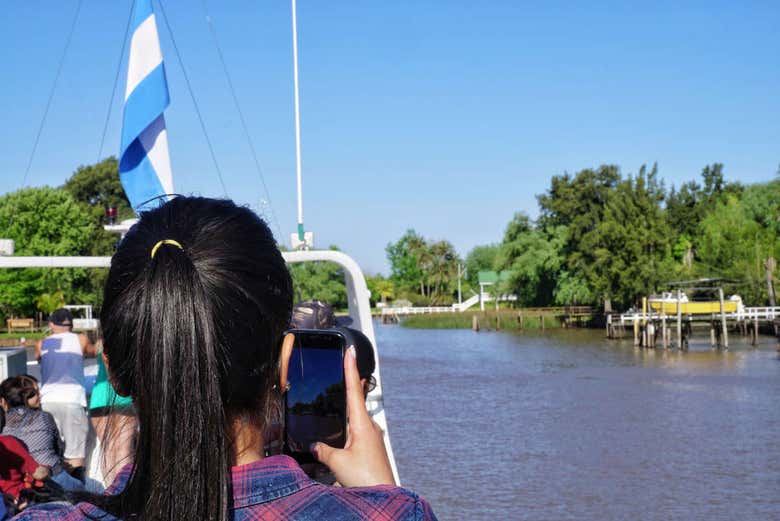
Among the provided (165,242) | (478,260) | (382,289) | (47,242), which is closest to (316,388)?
(165,242)

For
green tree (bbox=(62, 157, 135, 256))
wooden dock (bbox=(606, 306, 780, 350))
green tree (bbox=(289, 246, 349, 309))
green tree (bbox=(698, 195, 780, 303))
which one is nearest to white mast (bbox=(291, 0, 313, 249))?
green tree (bbox=(289, 246, 349, 309))

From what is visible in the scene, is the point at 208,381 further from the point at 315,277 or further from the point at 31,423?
the point at 315,277

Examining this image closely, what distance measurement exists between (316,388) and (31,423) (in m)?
4.06

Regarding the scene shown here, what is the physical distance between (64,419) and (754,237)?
6076cm

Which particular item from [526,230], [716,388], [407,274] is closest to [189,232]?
[716,388]

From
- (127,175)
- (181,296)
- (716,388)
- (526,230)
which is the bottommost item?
(716,388)

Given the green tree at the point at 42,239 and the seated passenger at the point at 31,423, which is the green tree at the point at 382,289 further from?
the seated passenger at the point at 31,423

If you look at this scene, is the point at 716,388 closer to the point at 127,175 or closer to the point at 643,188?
the point at 127,175

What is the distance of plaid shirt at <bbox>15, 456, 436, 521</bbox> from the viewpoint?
1.23m

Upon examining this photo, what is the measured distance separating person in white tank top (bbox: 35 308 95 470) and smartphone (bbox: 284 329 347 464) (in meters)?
4.73

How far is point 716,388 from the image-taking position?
2903 centimetres

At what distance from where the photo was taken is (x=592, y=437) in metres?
20.1

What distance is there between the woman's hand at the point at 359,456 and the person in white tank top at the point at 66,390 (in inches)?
238

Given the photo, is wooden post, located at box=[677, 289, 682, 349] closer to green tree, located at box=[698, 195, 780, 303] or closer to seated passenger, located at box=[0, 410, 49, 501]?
green tree, located at box=[698, 195, 780, 303]
